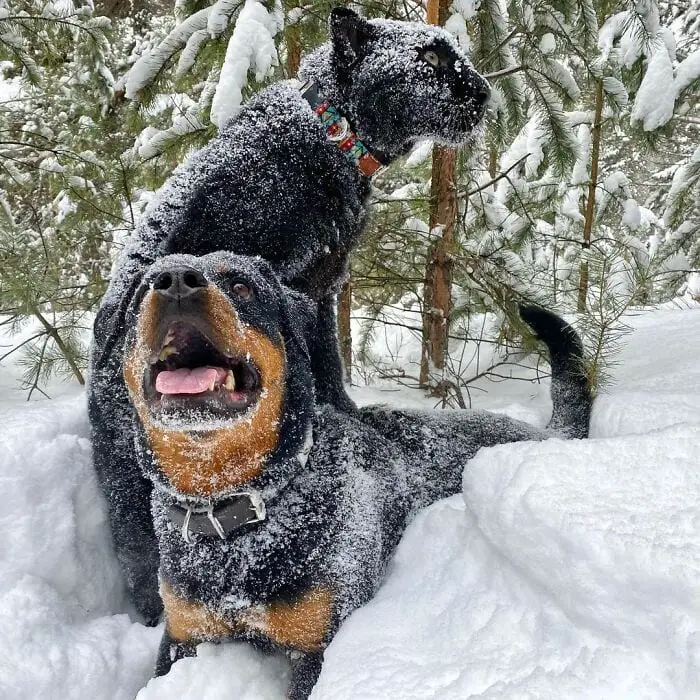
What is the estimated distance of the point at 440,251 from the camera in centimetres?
361

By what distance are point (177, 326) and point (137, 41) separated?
26.8 ft

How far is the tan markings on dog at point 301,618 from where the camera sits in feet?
5.46

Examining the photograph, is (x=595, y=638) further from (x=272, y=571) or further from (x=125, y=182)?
(x=125, y=182)

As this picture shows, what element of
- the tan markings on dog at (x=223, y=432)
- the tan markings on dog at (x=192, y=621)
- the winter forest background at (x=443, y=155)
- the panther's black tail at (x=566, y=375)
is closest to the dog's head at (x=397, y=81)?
the winter forest background at (x=443, y=155)

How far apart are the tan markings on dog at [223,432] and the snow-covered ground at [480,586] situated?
1.85 feet

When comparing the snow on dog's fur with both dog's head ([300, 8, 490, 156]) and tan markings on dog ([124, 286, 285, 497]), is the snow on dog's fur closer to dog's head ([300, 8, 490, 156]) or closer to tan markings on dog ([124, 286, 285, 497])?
dog's head ([300, 8, 490, 156])

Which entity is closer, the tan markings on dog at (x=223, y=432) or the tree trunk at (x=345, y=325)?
the tan markings on dog at (x=223, y=432)

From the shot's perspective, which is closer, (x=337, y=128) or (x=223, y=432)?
(x=223, y=432)

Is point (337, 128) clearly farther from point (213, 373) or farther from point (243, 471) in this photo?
point (243, 471)

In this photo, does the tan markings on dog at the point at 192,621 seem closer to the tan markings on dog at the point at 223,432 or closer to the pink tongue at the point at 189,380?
the tan markings on dog at the point at 223,432

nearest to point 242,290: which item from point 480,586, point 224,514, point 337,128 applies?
point 224,514

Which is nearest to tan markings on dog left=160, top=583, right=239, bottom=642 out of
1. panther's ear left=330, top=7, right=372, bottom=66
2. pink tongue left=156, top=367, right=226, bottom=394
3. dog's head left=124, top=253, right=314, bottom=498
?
dog's head left=124, top=253, right=314, bottom=498

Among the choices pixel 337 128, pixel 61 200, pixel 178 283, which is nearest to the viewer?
pixel 178 283

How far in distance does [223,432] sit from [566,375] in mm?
1742
